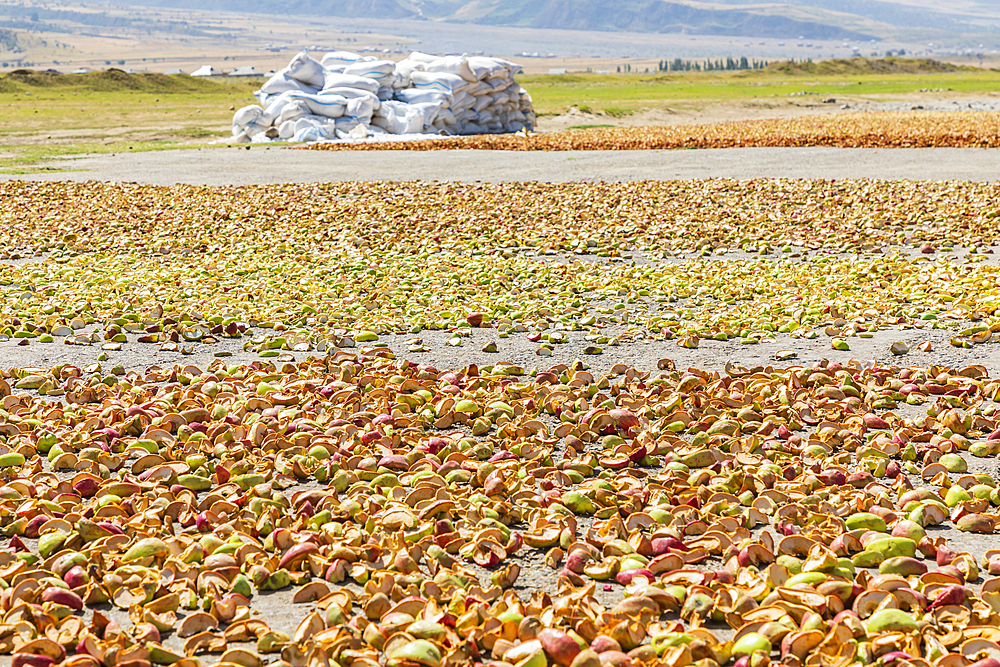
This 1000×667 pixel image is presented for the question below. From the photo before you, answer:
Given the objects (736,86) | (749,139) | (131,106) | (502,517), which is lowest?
(502,517)

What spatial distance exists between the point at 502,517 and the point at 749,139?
23.3m

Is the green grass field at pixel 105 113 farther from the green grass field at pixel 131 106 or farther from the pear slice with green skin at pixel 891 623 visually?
the pear slice with green skin at pixel 891 623

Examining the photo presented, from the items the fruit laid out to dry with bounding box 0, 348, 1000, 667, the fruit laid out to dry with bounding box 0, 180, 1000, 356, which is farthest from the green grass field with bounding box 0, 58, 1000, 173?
the fruit laid out to dry with bounding box 0, 348, 1000, 667

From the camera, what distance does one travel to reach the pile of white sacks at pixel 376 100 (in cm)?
2858

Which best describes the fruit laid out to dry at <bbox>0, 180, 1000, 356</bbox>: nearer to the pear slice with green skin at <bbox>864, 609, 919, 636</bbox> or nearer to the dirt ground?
the dirt ground

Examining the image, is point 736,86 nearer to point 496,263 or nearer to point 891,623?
point 496,263

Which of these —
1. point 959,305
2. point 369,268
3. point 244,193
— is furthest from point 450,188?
point 959,305

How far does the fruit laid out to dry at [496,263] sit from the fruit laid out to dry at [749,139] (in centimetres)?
915

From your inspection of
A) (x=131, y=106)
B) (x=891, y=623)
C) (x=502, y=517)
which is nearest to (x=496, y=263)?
(x=502, y=517)

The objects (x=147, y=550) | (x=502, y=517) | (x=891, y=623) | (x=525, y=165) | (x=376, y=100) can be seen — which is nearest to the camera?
(x=891, y=623)

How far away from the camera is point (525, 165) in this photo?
66.7 feet

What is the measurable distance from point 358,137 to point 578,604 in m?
26.3

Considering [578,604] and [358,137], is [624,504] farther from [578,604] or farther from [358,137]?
[358,137]

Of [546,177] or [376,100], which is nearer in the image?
[546,177]
